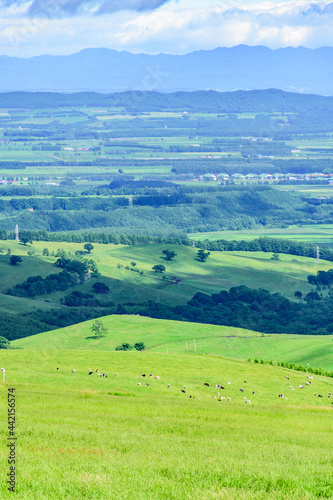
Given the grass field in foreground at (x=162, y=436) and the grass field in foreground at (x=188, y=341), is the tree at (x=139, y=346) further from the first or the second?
the grass field in foreground at (x=162, y=436)


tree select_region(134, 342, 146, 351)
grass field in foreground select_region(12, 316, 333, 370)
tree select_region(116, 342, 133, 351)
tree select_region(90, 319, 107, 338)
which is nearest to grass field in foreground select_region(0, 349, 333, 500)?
grass field in foreground select_region(12, 316, 333, 370)

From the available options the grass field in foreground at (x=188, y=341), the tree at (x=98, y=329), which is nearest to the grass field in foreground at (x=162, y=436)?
the grass field in foreground at (x=188, y=341)

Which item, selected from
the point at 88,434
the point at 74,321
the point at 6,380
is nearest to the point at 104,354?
the point at 6,380

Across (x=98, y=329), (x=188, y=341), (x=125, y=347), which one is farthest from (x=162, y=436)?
(x=98, y=329)

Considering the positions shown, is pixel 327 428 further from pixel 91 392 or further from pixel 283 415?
pixel 91 392

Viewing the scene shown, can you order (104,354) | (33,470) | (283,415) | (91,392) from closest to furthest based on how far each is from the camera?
(33,470) → (283,415) → (91,392) → (104,354)

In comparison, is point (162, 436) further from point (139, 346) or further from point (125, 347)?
point (125, 347)
